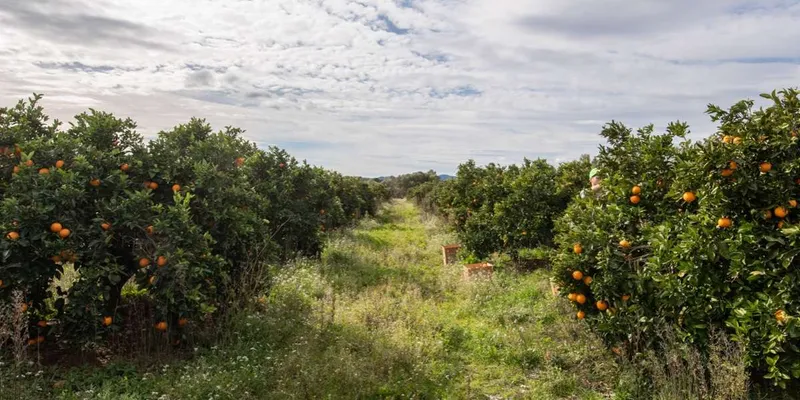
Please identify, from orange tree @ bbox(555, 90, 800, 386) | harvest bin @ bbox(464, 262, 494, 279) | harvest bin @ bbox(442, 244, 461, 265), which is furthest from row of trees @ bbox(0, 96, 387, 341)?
harvest bin @ bbox(442, 244, 461, 265)

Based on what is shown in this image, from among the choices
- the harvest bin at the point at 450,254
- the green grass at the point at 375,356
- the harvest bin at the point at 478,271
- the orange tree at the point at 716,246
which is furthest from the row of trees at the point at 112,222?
the harvest bin at the point at 450,254

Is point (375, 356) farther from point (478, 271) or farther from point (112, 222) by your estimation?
point (478, 271)

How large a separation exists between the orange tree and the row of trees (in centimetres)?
421

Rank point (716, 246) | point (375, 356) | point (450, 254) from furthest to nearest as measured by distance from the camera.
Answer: point (450, 254) → point (375, 356) → point (716, 246)

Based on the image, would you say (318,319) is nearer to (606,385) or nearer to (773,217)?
(606,385)

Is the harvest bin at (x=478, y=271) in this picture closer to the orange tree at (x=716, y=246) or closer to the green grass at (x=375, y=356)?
the green grass at (x=375, y=356)

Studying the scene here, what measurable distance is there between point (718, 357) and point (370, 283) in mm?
6497

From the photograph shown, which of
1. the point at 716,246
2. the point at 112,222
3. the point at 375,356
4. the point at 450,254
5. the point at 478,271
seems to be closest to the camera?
the point at 716,246

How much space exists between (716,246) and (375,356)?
11.6ft

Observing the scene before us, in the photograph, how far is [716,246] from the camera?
3812 millimetres

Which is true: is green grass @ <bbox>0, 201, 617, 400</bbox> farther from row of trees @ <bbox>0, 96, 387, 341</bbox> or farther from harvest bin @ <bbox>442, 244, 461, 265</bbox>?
harvest bin @ <bbox>442, 244, 461, 265</bbox>

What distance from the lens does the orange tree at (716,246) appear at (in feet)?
11.9

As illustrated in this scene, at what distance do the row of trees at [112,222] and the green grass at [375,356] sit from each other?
60 cm

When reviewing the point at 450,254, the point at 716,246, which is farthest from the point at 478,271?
the point at 716,246
